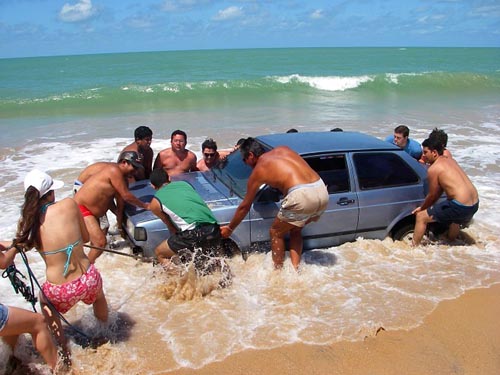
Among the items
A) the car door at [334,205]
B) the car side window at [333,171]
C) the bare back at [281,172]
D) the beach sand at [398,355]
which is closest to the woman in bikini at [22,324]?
the beach sand at [398,355]

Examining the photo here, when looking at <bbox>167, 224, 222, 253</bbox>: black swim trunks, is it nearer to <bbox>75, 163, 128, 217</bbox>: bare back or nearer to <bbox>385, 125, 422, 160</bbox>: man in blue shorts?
<bbox>75, 163, 128, 217</bbox>: bare back

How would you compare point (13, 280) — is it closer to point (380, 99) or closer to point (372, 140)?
point (372, 140)

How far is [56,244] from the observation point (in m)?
3.18

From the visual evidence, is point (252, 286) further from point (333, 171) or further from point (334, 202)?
point (333, 171)

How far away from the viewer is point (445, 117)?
17.2m

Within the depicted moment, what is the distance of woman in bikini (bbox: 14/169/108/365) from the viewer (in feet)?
9.99

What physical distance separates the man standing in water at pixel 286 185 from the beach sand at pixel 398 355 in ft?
4.27

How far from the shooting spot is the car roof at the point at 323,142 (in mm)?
5381

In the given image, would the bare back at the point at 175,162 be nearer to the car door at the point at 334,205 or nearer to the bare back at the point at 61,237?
the car door at the point at 334,205

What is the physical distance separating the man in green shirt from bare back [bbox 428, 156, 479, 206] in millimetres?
2758

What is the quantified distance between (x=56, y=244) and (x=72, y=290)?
38 cm

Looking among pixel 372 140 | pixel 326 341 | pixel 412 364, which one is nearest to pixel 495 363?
pixel 412 364

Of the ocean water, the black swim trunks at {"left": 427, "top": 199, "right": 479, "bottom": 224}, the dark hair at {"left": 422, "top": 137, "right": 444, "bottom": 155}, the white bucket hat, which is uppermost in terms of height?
the white bucket hat

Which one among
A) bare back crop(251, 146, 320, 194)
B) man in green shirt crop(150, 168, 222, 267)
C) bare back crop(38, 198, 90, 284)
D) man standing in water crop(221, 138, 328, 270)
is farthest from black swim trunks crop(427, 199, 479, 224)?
bare back crop(38, 198, 90, 284)
